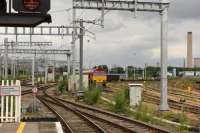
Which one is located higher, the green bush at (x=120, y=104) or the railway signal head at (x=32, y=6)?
the railway signal head at (x=32, y=6)

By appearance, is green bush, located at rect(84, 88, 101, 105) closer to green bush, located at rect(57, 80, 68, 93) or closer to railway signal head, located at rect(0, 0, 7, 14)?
green bush, located at rect(57, 80, 68, 93)

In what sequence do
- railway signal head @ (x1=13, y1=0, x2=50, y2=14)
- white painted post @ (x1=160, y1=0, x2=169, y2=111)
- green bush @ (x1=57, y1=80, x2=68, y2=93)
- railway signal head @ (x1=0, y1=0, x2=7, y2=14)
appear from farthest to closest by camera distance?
1. green bush @ (x1=57, y1=80, x2=68, y2=93)
2. white painted post @ (x1=160, y1=0, x2=169, y2=111)
3. railway signal head @ (x1=0, y1=0, x2=7, y2=14)
4. railway signal head @ (x1=13, y1=0, x2=50, y2=14)

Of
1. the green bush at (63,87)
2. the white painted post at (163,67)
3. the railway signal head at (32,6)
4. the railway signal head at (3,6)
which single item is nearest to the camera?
the railway signal head at (32,6)

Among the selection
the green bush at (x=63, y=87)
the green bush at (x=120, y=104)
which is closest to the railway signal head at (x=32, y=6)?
the green bush at (x=120, y=104)

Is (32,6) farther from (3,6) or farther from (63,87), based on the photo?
(63,87)

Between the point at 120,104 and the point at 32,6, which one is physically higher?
the point at 32,6

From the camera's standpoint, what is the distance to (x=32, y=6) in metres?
6.61

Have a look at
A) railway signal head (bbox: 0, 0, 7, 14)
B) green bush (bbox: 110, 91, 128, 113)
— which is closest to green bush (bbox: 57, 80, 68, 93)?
green bush (bbox: 110, 91, 128, 113)

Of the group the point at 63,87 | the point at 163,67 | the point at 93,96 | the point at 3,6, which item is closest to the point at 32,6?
the point at 3,6

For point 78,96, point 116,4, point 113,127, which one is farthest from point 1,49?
point 113,127

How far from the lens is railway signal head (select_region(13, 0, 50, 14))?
6.52 m

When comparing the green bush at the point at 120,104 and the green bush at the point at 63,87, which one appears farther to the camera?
the green bush at the point at 63,87

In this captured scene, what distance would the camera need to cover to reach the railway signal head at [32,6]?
6.52 meters

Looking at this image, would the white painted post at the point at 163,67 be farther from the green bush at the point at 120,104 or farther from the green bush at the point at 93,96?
the green bush at the point at 93,96
